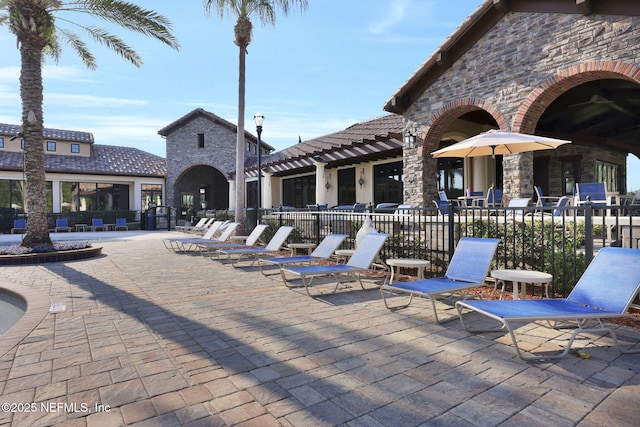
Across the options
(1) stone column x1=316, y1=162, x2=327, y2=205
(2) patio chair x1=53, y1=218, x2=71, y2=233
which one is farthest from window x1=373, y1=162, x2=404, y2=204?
(2) patio chair x1=53, y1=218, x2=71, y2=233

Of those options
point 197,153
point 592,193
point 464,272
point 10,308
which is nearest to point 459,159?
point 592,193

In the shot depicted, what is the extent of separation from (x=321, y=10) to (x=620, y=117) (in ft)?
35.9

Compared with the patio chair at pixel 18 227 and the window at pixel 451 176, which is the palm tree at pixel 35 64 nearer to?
the window at pixel 451 176

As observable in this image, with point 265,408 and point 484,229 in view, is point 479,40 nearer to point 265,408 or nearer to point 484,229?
point 484,229

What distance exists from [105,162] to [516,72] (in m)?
26.8

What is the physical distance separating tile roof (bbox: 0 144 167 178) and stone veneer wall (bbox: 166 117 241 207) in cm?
140

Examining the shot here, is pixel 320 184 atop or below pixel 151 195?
below

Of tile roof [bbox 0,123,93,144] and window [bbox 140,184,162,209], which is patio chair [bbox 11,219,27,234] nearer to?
tile roof [bbox 0,123,93,144]

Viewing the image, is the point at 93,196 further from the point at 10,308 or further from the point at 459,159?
the point at 459,159

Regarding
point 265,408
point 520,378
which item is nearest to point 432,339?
point 520,378

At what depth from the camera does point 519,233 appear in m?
5.61

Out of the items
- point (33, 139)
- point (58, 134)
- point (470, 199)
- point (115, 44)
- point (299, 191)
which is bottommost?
point (470, 199)

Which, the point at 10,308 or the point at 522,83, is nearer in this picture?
the point at 10,308

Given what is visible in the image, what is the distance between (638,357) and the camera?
293cm
